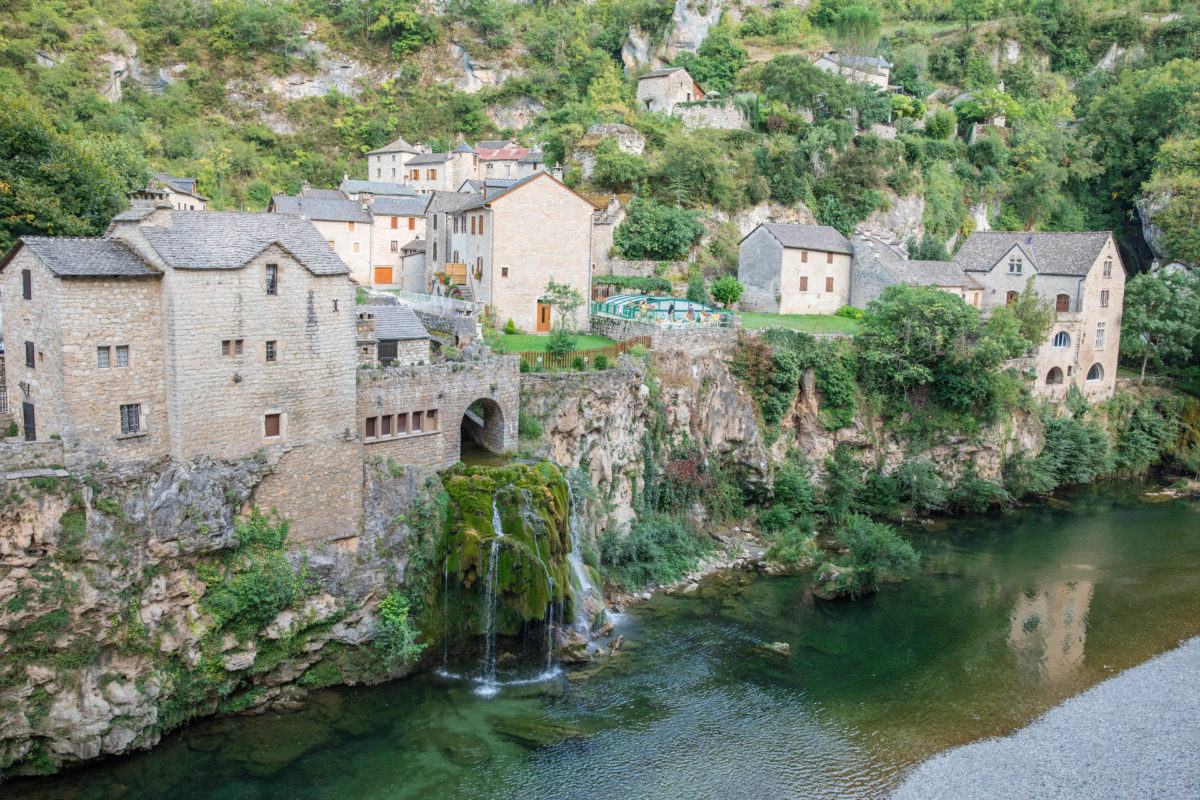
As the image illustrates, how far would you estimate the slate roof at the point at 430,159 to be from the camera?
69562 mm

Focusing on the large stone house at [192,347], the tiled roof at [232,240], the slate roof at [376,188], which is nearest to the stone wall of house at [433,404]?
the large stone house at [192,347]

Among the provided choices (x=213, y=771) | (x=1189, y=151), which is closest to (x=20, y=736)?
(x=213, y=771)

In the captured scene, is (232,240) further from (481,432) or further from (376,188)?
(376,188)

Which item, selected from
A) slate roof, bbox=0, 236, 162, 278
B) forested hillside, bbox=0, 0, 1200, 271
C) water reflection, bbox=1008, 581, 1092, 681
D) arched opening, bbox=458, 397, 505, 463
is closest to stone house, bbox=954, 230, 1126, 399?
forested hillside, bbox=0, 0, 1200, 271

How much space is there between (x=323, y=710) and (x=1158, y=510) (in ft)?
128

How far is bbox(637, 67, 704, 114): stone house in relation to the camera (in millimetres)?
66562

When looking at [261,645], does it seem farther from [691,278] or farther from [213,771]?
[691,278]

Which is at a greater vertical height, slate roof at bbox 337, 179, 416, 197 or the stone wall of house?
slate roof at bbox 337, 179, 416, 197

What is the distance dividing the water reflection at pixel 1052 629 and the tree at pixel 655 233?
88.4 feet

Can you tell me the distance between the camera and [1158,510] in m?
42.5

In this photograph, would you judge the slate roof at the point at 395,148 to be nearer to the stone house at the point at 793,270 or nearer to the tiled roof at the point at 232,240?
the stone house at the point at 793,270

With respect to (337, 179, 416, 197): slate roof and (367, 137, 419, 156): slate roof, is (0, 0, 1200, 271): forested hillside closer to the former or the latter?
(367, 137, 419, 156): slate roof

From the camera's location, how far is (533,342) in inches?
1537

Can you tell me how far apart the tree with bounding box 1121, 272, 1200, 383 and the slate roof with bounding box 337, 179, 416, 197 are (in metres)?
46.1
